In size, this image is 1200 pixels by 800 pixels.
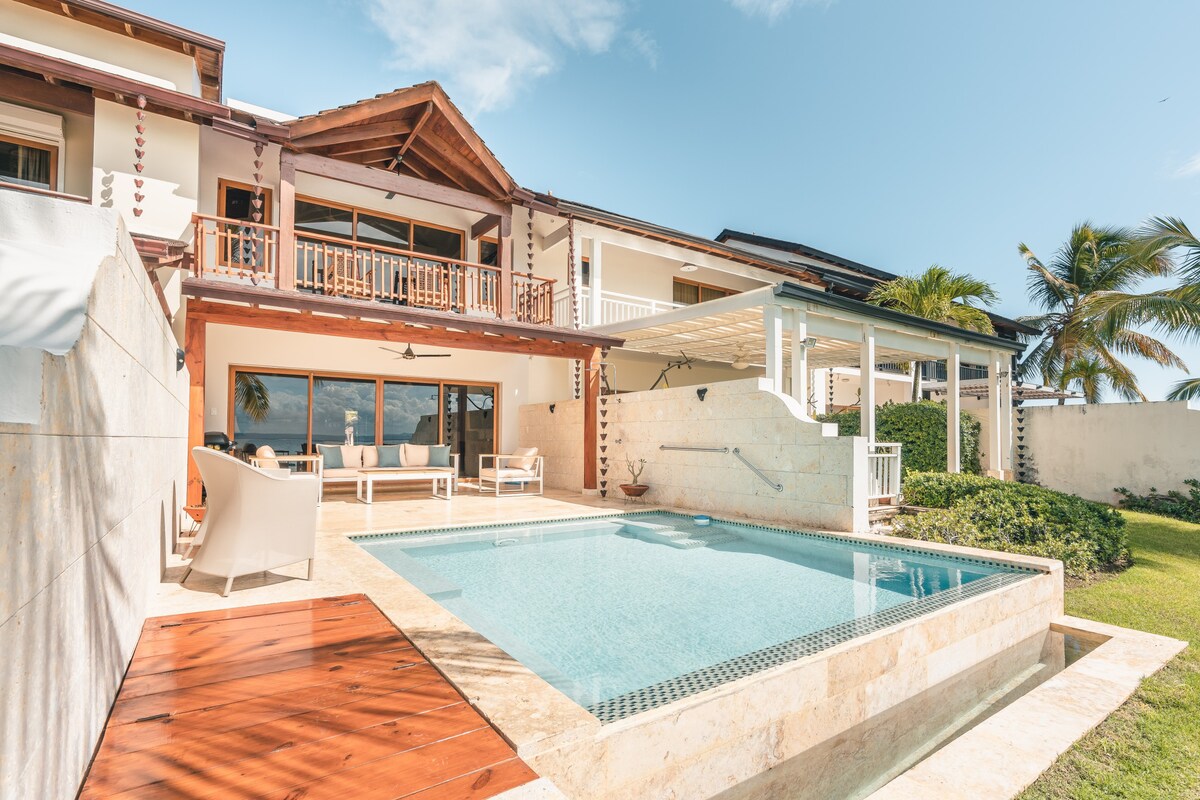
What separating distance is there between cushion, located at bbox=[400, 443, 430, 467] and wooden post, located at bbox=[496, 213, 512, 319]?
2.97 metres

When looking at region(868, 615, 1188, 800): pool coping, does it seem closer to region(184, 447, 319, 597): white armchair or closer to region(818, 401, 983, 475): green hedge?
region(184, 447, 319, 597): white armchair

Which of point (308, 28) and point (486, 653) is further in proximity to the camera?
point (308, 28)

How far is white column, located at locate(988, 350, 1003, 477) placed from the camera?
11852 millimetres

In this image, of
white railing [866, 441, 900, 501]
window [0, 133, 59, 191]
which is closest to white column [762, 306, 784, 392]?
white railing [866, 441, 900, 501]

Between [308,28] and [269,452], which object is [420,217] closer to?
[308,28]

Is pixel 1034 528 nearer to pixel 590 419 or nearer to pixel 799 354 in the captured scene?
pixel 799 354

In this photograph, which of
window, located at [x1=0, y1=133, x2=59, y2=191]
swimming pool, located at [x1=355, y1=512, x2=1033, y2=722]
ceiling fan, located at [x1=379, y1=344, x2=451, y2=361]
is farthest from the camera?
ceiling fan, located at [x1=379, y1=344, x2=451, y2=361]

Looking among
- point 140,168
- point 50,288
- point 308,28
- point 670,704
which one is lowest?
point 670,704

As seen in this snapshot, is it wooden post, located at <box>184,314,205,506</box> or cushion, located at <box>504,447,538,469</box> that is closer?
wooden post, located at <box>184,314,205,506</box>

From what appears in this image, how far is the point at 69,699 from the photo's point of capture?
1.69 meters

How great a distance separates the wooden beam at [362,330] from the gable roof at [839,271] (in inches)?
398

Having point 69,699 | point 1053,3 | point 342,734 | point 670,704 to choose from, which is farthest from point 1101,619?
point 1053,3

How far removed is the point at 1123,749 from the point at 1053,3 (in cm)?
1503

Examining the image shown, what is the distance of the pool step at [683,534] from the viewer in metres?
6.96
